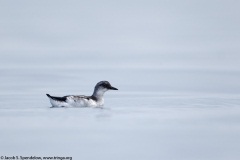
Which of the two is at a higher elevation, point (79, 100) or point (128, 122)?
point (79, 100)

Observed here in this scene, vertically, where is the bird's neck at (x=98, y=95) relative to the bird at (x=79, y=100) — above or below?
above

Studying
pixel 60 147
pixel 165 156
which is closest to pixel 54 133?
pixel 60 147

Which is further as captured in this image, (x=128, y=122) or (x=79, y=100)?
(x=79, y=100)

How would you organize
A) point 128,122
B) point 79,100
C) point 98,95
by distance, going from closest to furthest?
point 128,122 → point 79,100 → point 98,95

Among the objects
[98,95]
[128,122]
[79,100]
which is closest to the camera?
[128,122]

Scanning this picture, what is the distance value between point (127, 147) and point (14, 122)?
9.85ft

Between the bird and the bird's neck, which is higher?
the bird's neck

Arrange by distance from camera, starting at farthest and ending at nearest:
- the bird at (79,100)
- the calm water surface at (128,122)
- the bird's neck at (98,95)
A: 1. the bird's neck at (98,95)
2. the bird at (79,100)
3. the calm water surface at (128,122)

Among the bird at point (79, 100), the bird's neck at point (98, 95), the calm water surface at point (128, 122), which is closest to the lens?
the calm water surface at point (128, 122)

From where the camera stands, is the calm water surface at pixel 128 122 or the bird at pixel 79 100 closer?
the calm water surface at pixel 128 122

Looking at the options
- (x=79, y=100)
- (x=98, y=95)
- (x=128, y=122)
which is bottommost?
(x=128, y=122)

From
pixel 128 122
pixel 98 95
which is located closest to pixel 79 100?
pixel 98 95

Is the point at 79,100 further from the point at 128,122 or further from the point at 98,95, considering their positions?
the point at 128,122

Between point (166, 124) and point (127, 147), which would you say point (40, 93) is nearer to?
point (166, 124)
